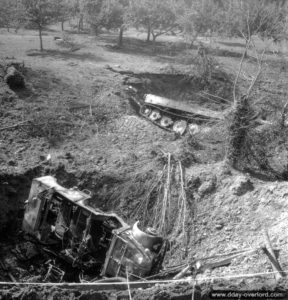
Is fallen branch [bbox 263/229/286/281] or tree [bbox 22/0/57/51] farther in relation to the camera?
tree [bbox 22/0/57/51]

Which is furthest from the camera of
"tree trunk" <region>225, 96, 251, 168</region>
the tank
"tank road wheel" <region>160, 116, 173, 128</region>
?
"tank road wheel" <region>160, 116, 173, 128</region>

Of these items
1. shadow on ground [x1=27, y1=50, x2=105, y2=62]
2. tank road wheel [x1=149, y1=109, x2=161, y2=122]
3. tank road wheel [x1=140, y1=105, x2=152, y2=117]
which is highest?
shadow on ground [x1=27, y1=50, x2=105, y2=62]

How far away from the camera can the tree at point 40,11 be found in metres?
22.1

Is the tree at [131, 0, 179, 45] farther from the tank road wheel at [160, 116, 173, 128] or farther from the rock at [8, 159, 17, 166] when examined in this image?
the rock at [8, 159, 17, 166]

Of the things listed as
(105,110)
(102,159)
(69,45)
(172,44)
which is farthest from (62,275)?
(172,44)

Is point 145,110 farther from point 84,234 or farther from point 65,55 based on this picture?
point 84,234

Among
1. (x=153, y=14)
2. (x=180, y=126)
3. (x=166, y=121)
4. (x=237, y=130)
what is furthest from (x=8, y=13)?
(x=237, y=130)

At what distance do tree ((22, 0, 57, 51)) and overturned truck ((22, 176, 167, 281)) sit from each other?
1714cm

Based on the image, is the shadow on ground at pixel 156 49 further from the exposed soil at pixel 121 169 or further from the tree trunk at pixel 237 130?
the tree trunk at pixel 237 130

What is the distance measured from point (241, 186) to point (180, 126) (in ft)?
25.2

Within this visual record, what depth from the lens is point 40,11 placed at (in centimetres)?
2248

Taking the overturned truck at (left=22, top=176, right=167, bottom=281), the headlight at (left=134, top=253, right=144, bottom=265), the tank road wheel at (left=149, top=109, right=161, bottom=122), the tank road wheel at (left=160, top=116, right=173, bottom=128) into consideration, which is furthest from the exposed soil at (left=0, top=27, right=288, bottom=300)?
the tank road wheel at (left=160, top=116, right=173, bottom=128)

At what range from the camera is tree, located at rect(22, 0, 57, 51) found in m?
22.1

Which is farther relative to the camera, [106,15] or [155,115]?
[106,15]
